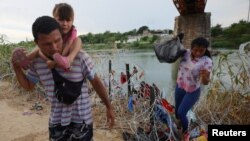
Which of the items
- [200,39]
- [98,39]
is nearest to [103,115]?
[200,39]

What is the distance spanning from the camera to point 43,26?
1.64 meters

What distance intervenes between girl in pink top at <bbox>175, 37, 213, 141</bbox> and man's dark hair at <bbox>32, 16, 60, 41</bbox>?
2051mm

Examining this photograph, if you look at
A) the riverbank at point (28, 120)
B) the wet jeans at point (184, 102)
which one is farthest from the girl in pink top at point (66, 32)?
the riverbank at point (28, 120)

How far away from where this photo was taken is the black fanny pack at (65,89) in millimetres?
1779

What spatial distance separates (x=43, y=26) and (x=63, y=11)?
1.20 feet

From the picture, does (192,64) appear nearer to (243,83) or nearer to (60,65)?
(243,83)

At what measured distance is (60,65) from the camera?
5.38ft

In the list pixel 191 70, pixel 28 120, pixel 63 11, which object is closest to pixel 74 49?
pixel 63 11

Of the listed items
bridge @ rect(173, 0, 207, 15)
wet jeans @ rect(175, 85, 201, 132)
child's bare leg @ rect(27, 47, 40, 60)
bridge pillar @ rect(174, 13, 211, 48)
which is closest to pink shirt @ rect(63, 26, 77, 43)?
child's bare leg @ rect(27, 47, 40, 60)

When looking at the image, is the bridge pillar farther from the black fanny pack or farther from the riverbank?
the black fanny pack

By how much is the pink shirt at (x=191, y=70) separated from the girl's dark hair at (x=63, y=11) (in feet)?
6.09

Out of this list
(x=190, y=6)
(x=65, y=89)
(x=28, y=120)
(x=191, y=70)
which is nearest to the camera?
(x=65, y=89)

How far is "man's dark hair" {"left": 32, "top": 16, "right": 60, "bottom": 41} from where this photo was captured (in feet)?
5.37

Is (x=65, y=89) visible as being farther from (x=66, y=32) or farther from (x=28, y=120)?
(x=28, y=120)
